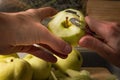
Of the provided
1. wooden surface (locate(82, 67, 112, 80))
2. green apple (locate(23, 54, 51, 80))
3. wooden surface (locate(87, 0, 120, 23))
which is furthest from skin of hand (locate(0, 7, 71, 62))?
wooden surface (locate(87, 0, 120, 23))

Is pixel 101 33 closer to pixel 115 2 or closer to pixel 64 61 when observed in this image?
pixel 64 61

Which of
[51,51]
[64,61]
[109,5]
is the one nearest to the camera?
[51,51]

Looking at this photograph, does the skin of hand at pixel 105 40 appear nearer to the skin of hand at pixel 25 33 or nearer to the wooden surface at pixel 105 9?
the skin of hand at pixel 25 33

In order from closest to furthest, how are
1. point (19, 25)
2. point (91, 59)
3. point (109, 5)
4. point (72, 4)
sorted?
point (19, 25), point (91, 59), point (72, 4), point (109, 5)

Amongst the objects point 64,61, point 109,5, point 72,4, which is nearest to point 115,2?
point 109,5

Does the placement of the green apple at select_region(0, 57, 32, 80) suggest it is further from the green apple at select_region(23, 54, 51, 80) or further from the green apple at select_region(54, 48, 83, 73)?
the green apple at select_region(54, 48, 83, 73)

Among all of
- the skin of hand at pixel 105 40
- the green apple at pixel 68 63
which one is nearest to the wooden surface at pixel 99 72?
the green apple at pixel 68 63
